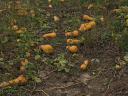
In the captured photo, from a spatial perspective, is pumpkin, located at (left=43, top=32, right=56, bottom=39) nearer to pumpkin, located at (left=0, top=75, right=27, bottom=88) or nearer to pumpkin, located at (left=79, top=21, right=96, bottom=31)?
pumpkin, located at (left=79, top=21, right=96, bottom=31)

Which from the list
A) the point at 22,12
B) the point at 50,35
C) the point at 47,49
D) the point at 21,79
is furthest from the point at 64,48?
the point at 22,12

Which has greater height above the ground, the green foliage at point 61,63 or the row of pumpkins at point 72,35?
the row of pumpkins at point 72,35

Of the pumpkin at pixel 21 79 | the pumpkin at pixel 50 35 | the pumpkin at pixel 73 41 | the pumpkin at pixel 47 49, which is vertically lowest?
the pumpkin at pixel 21 79

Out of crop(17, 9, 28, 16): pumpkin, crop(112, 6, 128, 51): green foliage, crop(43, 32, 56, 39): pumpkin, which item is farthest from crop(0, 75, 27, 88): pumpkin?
crop(17, 9, 28, 16): pumpkin

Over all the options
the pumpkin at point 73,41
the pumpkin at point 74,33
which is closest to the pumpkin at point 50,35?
the pumpkin at point 74,33

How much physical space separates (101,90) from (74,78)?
0.38 metres

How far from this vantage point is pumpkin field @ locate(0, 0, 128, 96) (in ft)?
13.5

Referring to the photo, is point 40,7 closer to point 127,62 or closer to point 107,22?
point 107,22

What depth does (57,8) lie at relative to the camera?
6.03 m

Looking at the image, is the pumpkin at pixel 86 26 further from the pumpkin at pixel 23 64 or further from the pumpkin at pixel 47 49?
the pumpkin at pixel 23 64

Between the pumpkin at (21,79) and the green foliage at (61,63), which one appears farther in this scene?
the green foliage at (61,63)

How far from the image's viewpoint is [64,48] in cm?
487

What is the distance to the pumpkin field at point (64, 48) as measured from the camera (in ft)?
13.5

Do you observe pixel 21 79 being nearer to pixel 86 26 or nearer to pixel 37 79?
pixel 37 79
